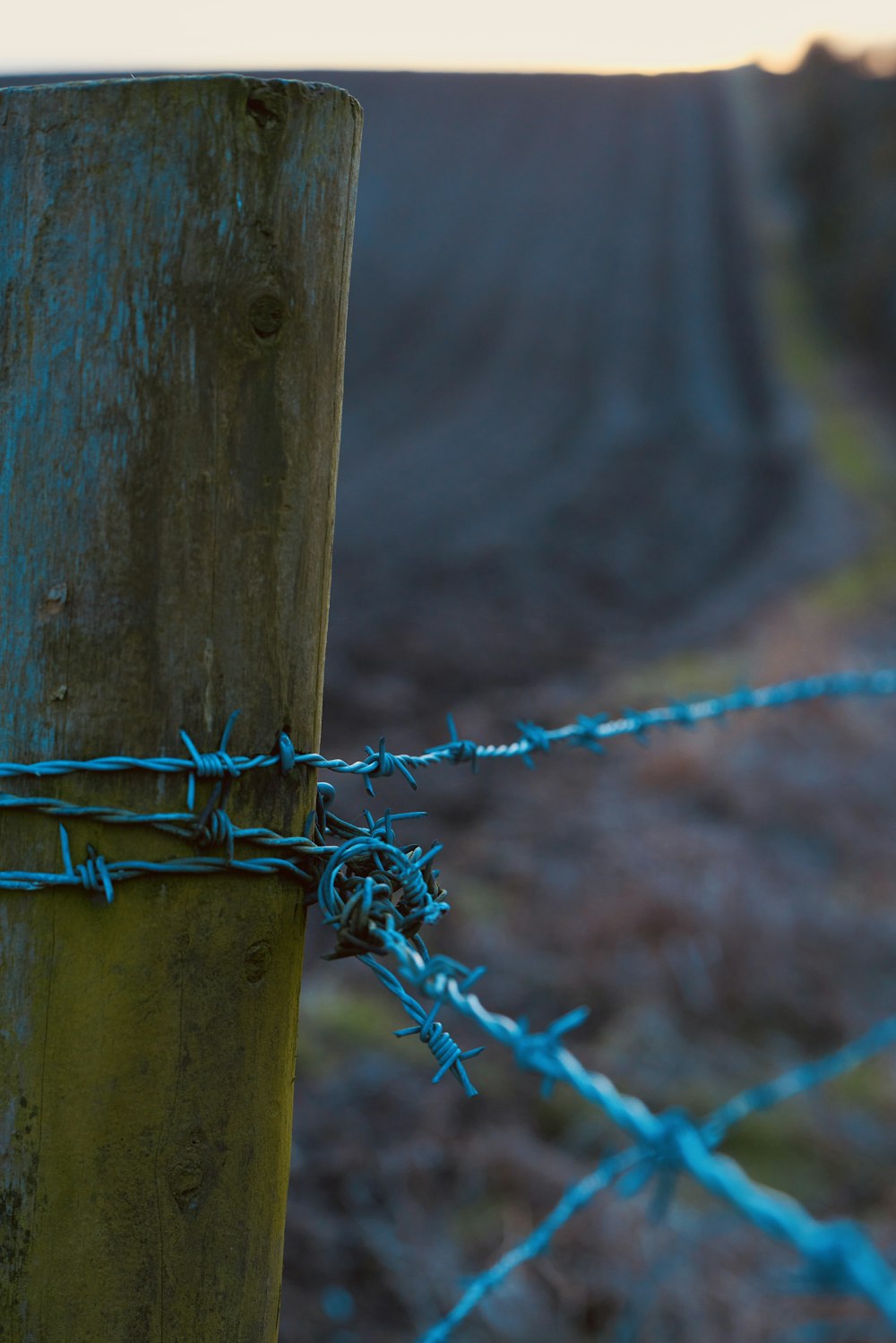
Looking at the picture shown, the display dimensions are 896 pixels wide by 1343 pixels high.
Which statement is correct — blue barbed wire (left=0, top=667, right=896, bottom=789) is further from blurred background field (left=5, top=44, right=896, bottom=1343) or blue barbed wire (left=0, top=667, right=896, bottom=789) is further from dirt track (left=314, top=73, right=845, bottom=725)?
dirt track (left=314, top=73, right=845, bottom=725)

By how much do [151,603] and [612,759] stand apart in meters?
5.83

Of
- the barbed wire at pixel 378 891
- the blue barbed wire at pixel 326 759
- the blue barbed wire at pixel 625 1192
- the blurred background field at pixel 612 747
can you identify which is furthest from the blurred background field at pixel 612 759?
the barbed wire at pixel 378 891

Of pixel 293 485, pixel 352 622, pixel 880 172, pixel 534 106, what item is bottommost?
pixel 293 485

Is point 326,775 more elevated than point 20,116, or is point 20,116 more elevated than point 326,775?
point 326,775

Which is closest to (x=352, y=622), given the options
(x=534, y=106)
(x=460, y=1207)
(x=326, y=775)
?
(x=326, y=775)

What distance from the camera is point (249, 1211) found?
3.72 feet

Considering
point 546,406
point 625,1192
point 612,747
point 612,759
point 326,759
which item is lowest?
point 625,1192

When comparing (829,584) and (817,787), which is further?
(829,584)

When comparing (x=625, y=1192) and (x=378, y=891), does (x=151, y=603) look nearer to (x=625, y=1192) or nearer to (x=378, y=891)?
(x=378, y=891)

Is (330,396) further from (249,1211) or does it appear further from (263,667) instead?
(249,1211)

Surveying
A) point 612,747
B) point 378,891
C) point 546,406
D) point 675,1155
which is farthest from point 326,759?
point 546,406

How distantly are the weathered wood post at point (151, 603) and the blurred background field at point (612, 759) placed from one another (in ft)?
4.48

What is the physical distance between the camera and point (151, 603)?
3.40 ft

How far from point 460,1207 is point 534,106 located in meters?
37.3
